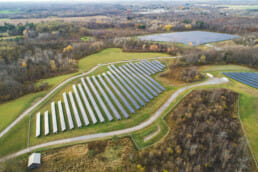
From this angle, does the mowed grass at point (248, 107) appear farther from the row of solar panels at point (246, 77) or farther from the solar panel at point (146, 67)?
the solar panel at point (146, 67)

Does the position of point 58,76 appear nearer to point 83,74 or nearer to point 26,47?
point 83,74

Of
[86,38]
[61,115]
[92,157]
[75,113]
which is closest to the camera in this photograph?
[92,157]

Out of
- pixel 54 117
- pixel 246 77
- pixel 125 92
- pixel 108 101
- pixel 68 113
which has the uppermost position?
pixel 246 77

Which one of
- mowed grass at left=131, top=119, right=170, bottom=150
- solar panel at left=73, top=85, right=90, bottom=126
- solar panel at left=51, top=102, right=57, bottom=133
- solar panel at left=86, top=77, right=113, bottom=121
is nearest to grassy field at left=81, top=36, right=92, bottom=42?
solar panel at left=86, top=77, right=113, bottom=121

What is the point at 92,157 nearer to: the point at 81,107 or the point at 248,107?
the point at 81,107

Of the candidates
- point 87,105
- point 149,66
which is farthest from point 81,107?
point 149,66

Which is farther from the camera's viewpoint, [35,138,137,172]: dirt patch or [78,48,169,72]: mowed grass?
[78,48,169,72]: mowed grass

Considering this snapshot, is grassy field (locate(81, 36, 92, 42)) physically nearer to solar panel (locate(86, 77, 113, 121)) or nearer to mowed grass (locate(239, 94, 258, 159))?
solar panel (locate(86, 77, 113, 121))
